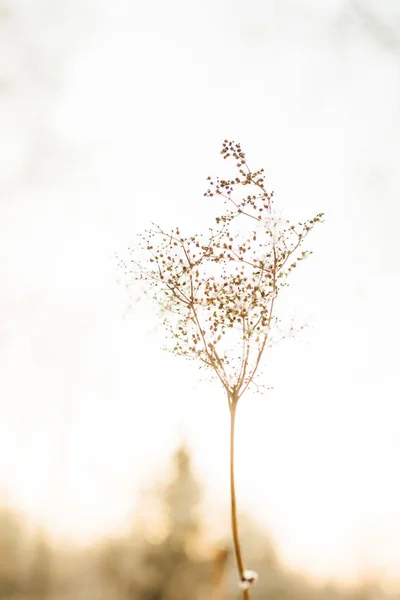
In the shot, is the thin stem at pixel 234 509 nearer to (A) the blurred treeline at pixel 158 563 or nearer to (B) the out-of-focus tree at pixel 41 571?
(A) the blurred treeline at pixel 158 563

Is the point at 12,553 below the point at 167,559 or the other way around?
below

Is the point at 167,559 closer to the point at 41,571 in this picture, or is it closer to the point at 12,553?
the point at 41,571

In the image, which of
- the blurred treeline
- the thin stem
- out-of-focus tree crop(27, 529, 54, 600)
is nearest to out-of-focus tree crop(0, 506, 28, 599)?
the blurred treeline

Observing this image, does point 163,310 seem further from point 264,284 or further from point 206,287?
point 264,284

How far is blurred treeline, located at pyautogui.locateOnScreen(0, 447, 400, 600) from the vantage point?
2712 centimetres

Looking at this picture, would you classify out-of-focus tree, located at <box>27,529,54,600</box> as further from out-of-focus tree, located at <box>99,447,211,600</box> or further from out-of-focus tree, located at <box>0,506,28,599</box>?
out-of-focus tree, located at <box>99,447,211,600</box>

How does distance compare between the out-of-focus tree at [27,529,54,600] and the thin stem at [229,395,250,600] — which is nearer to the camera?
the thin stem at [229,395,250,600]

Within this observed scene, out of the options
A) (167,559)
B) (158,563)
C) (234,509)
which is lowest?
(158,563)

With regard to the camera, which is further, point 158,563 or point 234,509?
point 158,563

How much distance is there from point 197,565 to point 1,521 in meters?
13.9

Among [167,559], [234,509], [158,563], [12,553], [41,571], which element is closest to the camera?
[234,509]

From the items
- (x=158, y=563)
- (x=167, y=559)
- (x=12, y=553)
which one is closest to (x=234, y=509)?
(x=167, y=559)

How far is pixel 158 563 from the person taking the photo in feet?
90.5

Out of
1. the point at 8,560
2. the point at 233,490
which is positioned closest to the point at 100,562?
the point at 8,560
